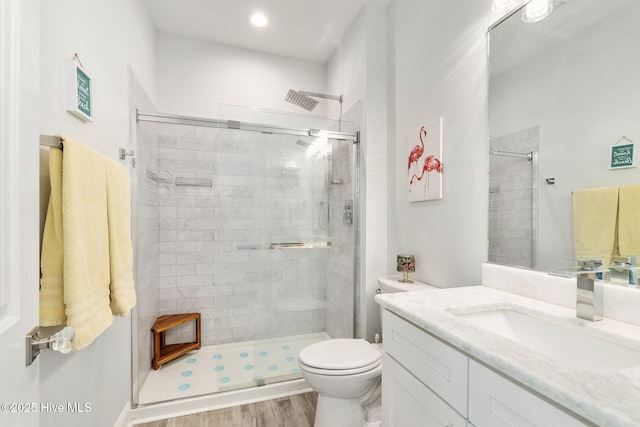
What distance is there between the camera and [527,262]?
1188mm

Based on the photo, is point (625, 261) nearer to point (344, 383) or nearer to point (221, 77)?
point (344, 383)

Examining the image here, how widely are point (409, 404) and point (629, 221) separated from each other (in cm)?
92

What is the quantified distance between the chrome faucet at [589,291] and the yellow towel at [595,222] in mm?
117

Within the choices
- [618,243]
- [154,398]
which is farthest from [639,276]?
[154,398]

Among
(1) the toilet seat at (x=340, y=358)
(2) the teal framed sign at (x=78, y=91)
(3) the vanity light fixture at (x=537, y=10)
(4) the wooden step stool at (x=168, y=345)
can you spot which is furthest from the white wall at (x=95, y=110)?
(3) the vanity light fixture at (x=537, y=10)

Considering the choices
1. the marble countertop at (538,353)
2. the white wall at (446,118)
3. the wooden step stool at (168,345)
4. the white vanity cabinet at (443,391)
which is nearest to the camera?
the marble countertop at (538,353)

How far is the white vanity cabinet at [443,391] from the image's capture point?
596 mm

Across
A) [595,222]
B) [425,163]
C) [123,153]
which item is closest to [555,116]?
[595,222]

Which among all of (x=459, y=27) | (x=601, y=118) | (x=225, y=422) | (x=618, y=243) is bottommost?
(x=225, y=422)

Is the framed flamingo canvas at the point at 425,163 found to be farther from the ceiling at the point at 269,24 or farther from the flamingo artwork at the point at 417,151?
the ceiling at the point at 269,24

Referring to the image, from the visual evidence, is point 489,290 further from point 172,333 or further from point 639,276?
point 172,333

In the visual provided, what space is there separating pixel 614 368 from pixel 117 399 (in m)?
2.20

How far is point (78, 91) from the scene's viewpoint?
1.12 meters

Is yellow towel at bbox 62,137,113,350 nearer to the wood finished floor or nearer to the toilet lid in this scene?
the toilet lid
